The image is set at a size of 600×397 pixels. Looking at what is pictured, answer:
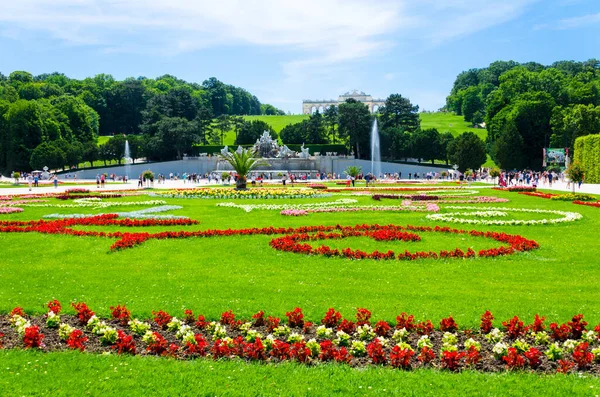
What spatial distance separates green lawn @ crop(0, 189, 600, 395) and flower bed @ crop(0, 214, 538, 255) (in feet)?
1.14

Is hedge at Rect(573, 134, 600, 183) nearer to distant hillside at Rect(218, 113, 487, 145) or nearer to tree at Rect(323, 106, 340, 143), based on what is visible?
tree at Rect(323, 106, 340, 143)

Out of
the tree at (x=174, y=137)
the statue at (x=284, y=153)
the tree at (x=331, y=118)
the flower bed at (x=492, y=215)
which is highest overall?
the tree at (x=331, y=118)

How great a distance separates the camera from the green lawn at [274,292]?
5.24 m

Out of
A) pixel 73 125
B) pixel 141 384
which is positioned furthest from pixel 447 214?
pixel 73 125

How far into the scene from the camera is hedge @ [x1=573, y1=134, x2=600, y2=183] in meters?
45.8

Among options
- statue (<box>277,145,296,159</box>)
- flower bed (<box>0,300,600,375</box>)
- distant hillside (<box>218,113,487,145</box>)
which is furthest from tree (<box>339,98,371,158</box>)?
flower bed (<box>0,300,600,375</box>)

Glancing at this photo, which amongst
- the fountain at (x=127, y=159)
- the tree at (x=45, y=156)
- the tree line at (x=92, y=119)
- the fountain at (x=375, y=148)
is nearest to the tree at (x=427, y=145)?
the fountain at (x=375, y=148)

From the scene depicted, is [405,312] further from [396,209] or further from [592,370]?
[396,209]

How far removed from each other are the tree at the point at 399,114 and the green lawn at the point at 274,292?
234 feet

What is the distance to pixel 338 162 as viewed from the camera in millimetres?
75625

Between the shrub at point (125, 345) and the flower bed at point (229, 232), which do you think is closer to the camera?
the shrub at point (125, 345)

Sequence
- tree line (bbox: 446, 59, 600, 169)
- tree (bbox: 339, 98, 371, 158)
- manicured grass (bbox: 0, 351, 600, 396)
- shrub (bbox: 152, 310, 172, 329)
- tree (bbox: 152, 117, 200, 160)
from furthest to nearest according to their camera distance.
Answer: tree (bbox: 339, 98, 371, 158)
tree (bbox: 152, 117, 200, 160)
tree line (bbox: 446, 59, 600, 169)
shrub (bbox: 152, 310, 172, 329)
manicured grass (bbox: 0, 351, 600, 396)

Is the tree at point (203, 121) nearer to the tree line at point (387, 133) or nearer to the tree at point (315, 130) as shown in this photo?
the tree line at point (387, 133)

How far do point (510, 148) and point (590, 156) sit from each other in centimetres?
1544
